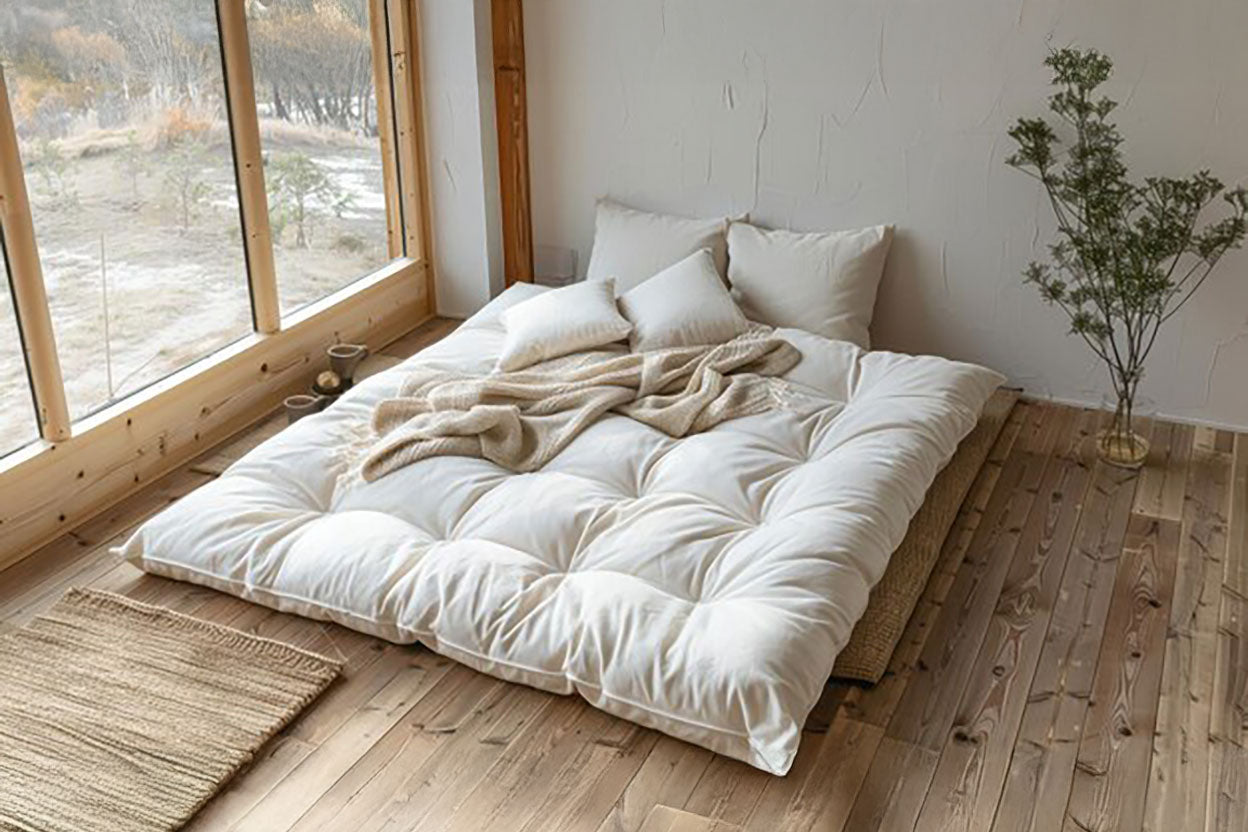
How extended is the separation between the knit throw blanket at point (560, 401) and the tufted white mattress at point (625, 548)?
0.16 ft

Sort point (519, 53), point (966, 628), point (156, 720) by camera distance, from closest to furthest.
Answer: point (156, 720) → point (966, 628) → point (519, 53)

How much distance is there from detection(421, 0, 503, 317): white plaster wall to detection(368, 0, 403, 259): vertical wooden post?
0.40 ft

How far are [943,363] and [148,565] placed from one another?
2.03 meters

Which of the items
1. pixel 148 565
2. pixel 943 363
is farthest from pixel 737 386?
pixel 148 565

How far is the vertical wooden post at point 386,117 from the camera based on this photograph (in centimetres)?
407

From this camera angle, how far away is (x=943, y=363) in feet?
11.4

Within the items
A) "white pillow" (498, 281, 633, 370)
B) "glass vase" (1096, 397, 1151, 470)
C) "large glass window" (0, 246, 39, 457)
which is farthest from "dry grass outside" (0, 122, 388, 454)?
"glass vase" (1096, 397, 1151, 470)

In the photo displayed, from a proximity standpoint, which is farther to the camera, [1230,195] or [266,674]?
[1230,195]

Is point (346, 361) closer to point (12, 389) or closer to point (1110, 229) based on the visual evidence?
point (12, 389)

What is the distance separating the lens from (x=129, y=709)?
2457mm

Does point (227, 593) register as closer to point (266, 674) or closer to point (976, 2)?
point (266, 674)

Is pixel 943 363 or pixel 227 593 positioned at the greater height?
pixel 943 363

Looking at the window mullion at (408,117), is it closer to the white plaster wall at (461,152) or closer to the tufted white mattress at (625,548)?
the white plaster wall at (461,152)

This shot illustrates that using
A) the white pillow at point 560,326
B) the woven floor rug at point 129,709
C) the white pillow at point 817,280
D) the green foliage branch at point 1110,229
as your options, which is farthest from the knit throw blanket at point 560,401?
the green foliage branch at point 1110,229
